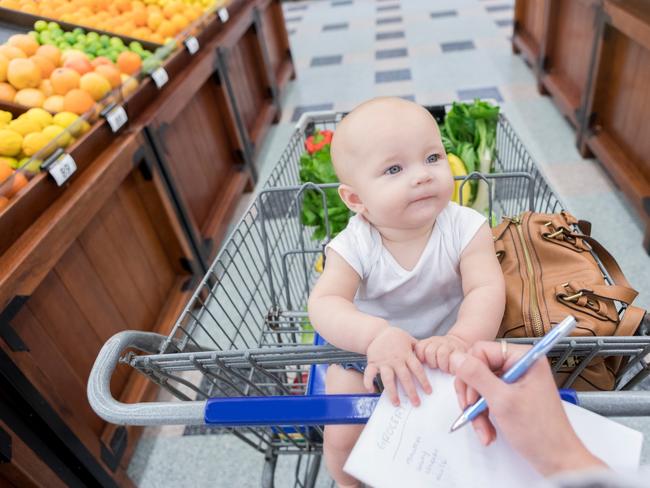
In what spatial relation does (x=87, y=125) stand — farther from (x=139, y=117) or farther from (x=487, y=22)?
(x=487, y=22)

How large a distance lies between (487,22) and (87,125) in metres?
4.31

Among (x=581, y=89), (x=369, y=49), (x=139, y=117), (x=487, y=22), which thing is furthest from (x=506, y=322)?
(x=487, y=22)

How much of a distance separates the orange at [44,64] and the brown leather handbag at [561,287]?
66.0 inches

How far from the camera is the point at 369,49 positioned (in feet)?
14.8

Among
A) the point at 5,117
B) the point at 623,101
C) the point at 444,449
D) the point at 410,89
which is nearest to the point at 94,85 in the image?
the point at 5,117

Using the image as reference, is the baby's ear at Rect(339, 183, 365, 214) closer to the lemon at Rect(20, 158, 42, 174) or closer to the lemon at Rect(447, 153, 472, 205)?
the lemon at Rect(447, 153, 472, 205)

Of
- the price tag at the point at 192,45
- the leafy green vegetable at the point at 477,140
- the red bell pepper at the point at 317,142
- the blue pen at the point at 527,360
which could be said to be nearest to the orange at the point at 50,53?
the price tag at the point at 192,45

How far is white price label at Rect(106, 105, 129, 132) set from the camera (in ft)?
5.17

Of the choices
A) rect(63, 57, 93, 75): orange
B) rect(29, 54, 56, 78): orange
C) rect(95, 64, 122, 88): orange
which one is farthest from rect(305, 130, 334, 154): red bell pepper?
rect(29, 54, 56, 78): orange

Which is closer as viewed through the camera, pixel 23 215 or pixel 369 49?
pixel 23 215

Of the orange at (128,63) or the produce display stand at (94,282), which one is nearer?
the produce display stand at (94,282)

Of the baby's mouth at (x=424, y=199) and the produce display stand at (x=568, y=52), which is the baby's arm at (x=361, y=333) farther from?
the produce display stand at (x=568, y=52)

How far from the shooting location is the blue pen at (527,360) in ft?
1.51

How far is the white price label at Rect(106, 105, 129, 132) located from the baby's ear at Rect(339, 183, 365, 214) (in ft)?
3.55
